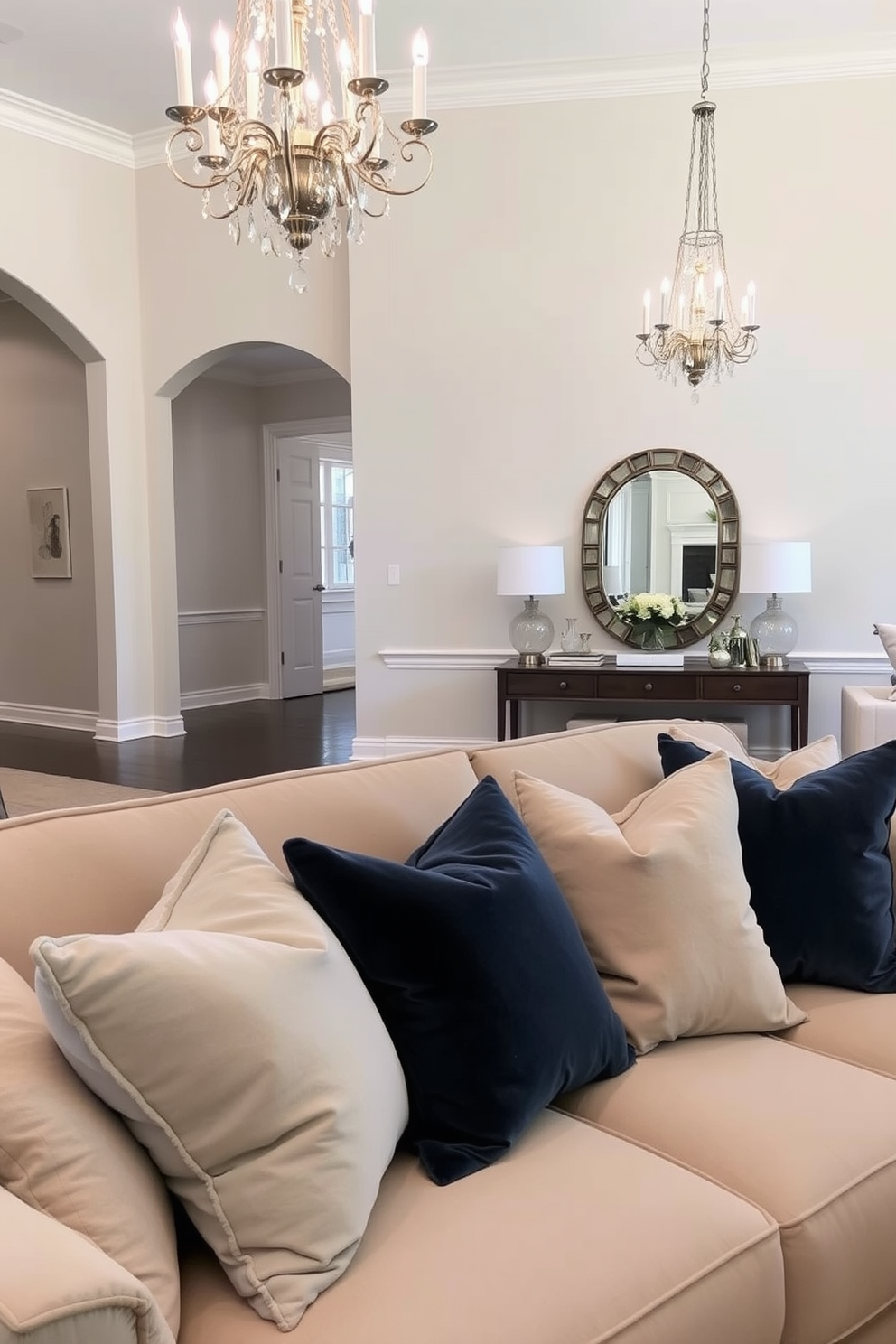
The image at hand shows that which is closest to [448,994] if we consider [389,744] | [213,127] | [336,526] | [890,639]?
[213,127]

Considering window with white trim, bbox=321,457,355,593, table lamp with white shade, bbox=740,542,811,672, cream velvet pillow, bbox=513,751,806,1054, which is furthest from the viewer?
window with white trim, bbox=321,457,355,593

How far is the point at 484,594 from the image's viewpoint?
6.04 meters

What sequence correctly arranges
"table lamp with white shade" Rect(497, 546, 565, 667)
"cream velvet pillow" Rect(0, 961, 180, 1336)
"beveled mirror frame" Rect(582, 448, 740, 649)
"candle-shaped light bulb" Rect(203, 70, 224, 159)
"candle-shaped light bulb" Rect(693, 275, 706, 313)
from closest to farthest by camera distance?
"cream velvet pillow" Rect(0, 961, 180, 1336)
"candle-shaped light bulb" Rect(203, 70, 224, 159)
"candle-shaped light bulb" Rect(693, 275, 706, 313)
"table lamp with white shade" Rect(497, 546, 565, 667)
"beveled mirror frame" Rect(582, 448, 740, 649)

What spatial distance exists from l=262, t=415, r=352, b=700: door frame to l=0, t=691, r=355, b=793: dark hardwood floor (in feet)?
3.36

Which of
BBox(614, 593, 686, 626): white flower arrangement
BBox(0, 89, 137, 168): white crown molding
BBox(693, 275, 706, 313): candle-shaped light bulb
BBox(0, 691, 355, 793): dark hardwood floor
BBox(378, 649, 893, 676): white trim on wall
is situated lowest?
BBox(0, 691, 355, 793): dark hardwood floor

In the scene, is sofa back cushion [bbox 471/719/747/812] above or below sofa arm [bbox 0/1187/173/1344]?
above

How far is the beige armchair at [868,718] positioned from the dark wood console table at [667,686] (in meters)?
0.64

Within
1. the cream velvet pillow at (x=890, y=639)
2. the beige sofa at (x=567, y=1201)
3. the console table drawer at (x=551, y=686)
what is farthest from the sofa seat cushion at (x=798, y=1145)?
the console table drawer at (x=551, y=686)

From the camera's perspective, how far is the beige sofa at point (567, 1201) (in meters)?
1.09

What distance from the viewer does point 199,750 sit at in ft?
22.3

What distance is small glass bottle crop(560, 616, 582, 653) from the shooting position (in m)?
5.91

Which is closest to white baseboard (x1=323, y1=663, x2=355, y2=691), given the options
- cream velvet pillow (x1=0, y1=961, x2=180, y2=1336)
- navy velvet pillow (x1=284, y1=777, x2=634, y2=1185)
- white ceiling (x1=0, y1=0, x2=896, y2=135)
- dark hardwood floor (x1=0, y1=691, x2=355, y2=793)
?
dark hardwood floor (x1=0, y1=691, x2=355, y2=793)

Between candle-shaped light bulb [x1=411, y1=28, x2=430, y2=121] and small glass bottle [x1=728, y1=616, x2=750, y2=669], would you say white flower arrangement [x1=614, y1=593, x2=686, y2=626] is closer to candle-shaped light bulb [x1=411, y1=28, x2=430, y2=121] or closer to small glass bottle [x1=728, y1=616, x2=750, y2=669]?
small glass bottle [x1=728, y1=616, x2=750, y2=669]

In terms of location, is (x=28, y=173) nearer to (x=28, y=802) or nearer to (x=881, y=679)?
(x=28, y=802)
